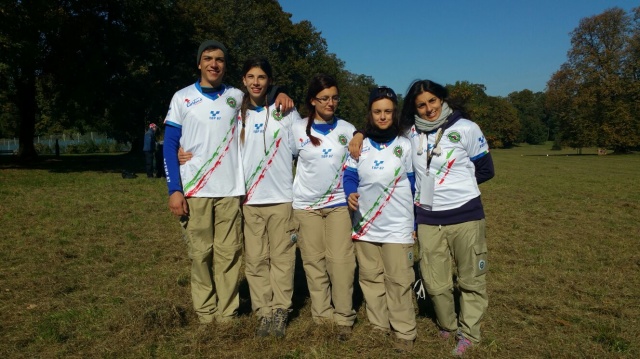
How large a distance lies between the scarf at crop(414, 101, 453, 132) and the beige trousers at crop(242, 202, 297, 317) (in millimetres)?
1387

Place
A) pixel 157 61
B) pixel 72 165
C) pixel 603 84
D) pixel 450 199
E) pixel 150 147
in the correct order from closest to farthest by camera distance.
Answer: pixel 450 199 < pixel 150 147 < pixel 72 165 < pixel 157 61 < pixel 603 84

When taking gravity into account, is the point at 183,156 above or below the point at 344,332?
above

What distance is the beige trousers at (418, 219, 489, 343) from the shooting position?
4055 millimetres

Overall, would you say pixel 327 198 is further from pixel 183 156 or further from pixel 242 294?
pixel 242 294

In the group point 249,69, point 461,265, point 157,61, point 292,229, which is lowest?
point 461,265

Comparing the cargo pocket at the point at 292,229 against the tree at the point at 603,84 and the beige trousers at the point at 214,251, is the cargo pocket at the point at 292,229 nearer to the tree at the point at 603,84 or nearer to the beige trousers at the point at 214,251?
the beige trousers at the point at 214,251

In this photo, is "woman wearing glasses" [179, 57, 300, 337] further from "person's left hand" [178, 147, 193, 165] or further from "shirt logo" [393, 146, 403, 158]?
"shirt logo" [393, 146, 403, 158]

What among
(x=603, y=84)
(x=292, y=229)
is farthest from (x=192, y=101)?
(x=603, y=84)

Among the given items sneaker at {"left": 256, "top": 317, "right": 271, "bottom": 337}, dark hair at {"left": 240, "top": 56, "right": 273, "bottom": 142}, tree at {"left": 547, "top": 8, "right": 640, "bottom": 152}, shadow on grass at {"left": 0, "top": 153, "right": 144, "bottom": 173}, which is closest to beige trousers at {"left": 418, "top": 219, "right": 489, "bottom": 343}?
sneaker at {"left": 256, "top": 317, "right": 271, "bottom": 337}

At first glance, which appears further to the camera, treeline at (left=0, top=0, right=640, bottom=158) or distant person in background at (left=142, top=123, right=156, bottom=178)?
treeline at (left=0, top=0, right=640, bottom=158)

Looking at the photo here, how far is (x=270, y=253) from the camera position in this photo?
179 inches

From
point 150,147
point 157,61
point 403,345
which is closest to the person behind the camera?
point 403,345

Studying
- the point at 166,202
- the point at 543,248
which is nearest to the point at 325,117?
the point at 543,248

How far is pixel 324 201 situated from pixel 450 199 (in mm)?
1094
